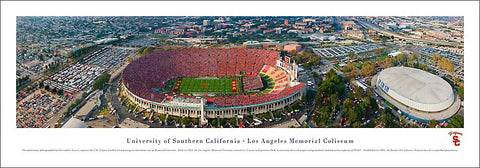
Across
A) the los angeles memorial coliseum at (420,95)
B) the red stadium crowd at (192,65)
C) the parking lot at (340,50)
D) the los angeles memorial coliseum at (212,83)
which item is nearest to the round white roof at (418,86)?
the los angeles memorial coliseum at (420,95)

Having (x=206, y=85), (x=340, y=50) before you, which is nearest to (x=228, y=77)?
Result: (x=206, y=85)

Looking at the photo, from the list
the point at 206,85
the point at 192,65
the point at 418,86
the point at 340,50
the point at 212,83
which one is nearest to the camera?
the point at 418,86

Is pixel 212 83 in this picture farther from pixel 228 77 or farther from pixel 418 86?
pixel 418 86

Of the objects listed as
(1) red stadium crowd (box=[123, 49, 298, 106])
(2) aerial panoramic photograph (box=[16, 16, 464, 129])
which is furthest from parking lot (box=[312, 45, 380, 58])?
(1) red stadium crowd (box=[123, 49, 298, 106])

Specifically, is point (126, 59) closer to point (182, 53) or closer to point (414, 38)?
point (182, 53)

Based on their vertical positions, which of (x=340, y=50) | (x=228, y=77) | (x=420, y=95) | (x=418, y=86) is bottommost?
(x=420, y=95)

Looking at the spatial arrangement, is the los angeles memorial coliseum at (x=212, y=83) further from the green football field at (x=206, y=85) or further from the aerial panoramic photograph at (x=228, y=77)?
the aerial panoramic photograph at (x=228, y=77)
